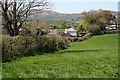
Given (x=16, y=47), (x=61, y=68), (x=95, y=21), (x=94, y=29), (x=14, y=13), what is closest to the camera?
(x=61, y=68)

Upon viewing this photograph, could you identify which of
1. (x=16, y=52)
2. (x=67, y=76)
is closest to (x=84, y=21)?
(x=16, y=52)

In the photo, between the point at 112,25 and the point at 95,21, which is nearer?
the point at 95,21

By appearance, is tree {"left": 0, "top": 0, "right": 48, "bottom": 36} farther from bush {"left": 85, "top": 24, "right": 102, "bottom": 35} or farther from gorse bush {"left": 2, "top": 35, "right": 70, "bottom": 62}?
bush {"left": 85, "top": 24, "right": 102, "bottom": 35}

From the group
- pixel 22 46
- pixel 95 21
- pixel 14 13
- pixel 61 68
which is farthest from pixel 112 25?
pixel 61 68

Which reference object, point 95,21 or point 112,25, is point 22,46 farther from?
point 112,25

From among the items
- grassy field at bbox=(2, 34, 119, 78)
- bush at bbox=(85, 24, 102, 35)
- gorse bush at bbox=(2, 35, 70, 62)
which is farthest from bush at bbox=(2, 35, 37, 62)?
bush at bbox=(85, 24, 102, 35)

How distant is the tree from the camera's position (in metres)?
27.8

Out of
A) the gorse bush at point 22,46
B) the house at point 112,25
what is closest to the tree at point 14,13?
the gorse bush at point 22,46

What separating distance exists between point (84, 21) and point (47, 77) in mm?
100513

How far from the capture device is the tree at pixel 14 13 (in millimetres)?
27766

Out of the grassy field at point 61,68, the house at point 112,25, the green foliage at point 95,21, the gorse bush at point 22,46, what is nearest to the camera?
the grassy field at point 61,68

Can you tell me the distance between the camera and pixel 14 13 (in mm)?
28609

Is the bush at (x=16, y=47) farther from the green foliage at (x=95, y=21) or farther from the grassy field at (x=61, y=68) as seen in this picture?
the green foliage at (x=95, y=21)

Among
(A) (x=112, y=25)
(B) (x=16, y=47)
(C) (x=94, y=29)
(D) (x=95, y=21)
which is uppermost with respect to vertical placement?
(B) (x=16, y=47)
